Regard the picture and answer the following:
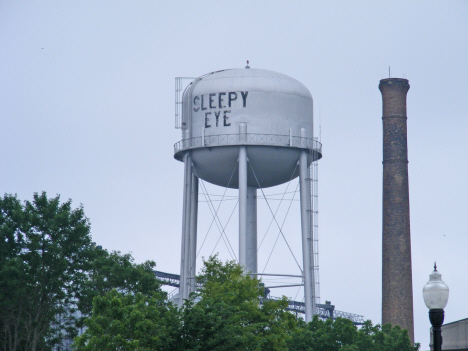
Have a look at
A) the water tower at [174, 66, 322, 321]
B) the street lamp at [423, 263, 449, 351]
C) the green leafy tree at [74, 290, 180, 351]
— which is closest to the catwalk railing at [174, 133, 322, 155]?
the water tower at [174, 66, 322, 321]

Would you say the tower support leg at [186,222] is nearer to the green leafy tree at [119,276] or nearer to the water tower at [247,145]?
the water tower at [247,145]

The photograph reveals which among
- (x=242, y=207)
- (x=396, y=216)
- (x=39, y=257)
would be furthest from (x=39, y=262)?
(x=396, y=216)

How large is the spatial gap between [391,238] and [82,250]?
1848cm

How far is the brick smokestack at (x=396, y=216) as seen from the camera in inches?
2263

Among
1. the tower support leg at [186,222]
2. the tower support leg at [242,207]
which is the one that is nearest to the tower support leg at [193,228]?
the tower support leg at [186,222]

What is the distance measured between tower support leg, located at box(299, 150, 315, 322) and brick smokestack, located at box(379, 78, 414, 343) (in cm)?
1023

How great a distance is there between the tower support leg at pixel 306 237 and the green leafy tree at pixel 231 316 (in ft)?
6.23

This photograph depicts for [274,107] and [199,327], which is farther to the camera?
[274,107]

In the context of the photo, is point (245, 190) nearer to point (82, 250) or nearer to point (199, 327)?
point (82, 250)

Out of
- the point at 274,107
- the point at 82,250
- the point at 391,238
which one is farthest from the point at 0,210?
the point at 391,238

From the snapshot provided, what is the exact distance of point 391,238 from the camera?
5791cm

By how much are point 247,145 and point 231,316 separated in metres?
12.4

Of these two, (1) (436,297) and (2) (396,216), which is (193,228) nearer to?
(2) (396,216)

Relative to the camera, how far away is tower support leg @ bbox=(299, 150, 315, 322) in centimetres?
4782
